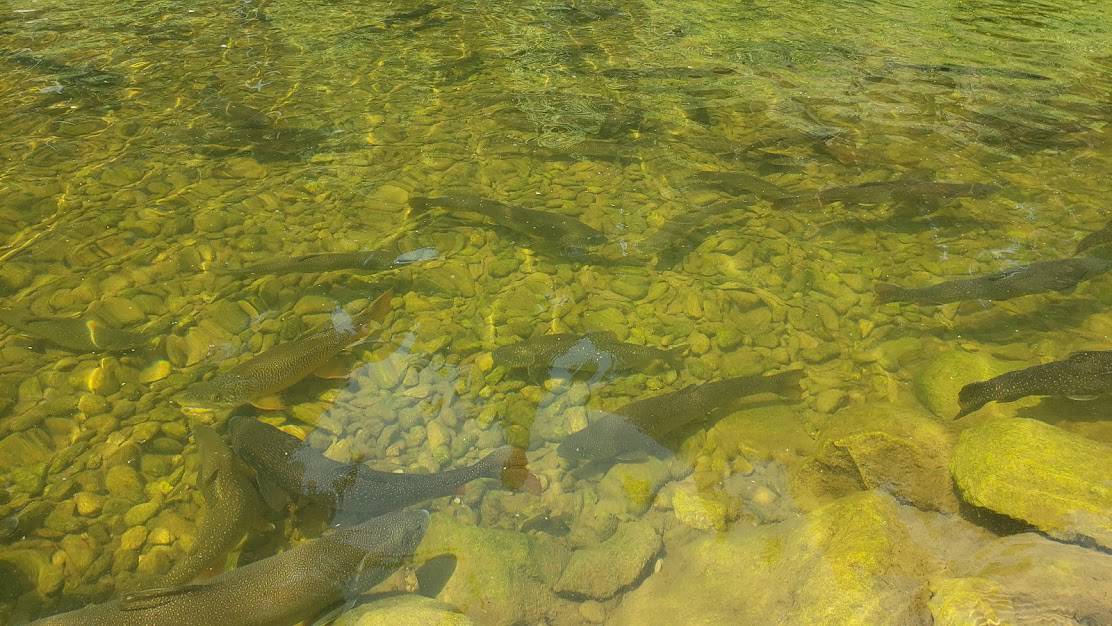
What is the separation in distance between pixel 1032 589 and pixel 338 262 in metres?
4.89

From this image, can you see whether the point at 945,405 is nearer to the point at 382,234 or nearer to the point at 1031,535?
the point at 1031,535

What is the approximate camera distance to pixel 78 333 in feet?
16.1

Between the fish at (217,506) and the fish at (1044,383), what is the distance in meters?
4.27

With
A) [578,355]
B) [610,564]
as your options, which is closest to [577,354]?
[578,355]

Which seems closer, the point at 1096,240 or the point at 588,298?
the point at 588,298

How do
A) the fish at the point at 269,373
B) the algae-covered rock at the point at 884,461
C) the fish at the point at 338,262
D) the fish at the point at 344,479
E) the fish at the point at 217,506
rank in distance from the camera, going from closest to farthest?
the fish at the point at 217,506, the algae-covered rock at the point at 884,461, the fish at the point at 344,479, the fish at the point at 269,373, the fish at the point at 338,262

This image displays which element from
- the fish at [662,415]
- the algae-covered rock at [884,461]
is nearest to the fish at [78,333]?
the fish at [662,415]

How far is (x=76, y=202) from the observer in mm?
6395

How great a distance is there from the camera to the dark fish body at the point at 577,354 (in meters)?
4.84

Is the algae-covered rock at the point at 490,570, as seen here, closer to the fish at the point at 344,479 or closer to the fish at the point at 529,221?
the fish at the point at 344,479

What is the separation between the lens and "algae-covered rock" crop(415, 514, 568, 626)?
346cm

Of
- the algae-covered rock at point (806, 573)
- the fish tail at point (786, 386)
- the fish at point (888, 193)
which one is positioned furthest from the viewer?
the fish at point (888, 193)

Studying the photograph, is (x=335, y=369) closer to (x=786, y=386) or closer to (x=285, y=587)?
(x=285, y=587)

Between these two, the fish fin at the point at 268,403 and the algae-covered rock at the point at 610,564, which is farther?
the fish fin at the point at 268,403
